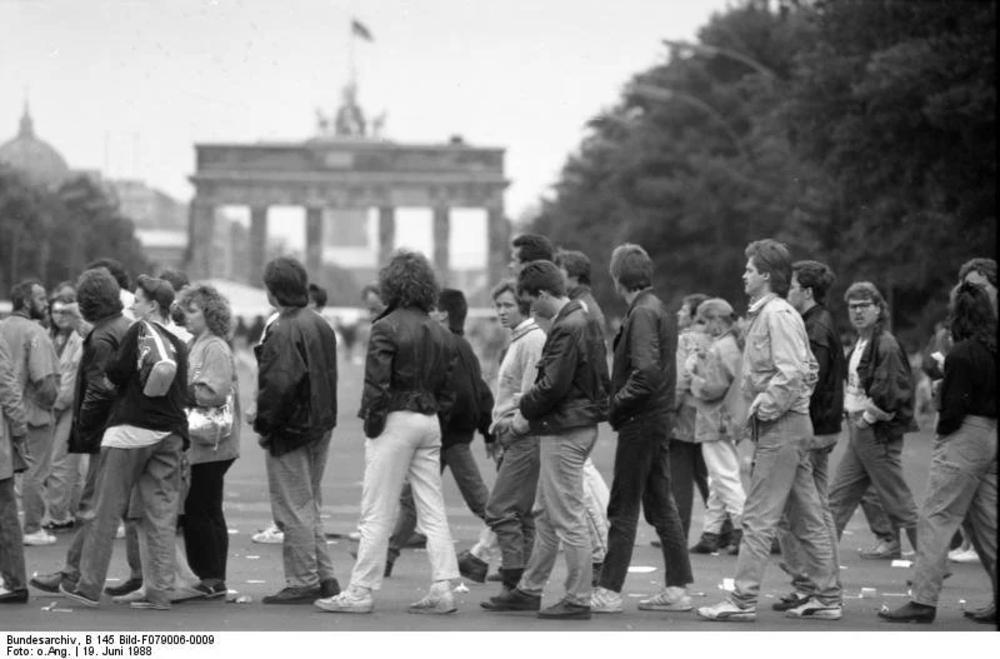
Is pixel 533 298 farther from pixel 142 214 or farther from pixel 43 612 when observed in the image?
pixel 142 214

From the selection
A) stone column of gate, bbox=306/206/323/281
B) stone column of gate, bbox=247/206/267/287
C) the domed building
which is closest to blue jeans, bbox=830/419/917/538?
the domed building

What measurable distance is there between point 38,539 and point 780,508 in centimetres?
581

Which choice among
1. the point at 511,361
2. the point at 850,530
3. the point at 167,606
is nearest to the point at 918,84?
the point at 850,530

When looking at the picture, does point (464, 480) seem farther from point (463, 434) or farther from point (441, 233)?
point (441, 233)

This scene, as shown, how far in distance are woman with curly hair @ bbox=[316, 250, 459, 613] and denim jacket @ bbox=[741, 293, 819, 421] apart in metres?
1.63

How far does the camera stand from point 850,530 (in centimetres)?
1623

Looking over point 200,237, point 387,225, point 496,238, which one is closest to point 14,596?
point 200,237

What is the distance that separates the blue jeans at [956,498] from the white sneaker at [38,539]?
634cm

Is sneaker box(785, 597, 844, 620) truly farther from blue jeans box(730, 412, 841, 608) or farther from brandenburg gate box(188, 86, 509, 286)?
brandenburg gate box(188, 86, 509, 286)

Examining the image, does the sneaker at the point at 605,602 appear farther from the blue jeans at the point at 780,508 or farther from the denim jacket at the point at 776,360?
the denim jacket at the point at 776,360

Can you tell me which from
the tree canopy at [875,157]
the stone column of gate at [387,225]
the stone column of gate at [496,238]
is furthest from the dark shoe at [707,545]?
the stone column of gate at [387,225]

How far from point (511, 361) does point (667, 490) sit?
1.22 metres

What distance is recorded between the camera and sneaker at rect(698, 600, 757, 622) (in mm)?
10398

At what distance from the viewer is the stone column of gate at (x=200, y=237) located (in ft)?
375
